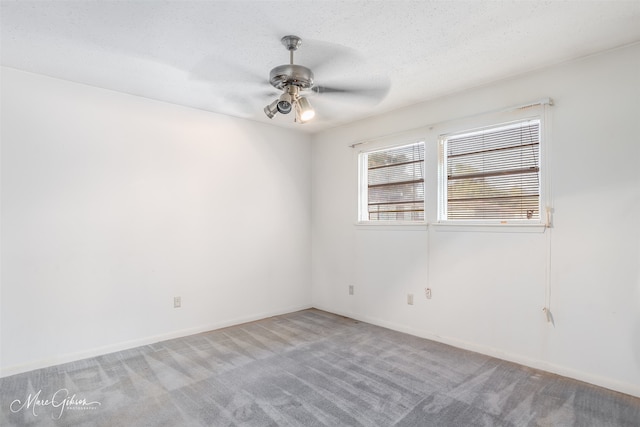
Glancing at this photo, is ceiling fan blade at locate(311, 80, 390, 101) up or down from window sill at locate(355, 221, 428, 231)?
up

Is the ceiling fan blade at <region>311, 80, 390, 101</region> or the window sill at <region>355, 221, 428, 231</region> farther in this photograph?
the window sill at <region>355, 221, 428, 231</region>

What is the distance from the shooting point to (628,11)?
2057 millimetres

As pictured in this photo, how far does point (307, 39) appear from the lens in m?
2.34

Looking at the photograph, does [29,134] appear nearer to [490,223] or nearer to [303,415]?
[303,415]

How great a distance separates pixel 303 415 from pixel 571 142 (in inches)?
113

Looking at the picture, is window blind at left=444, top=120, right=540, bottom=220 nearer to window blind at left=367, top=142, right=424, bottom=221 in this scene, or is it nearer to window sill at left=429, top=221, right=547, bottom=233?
window sill at left=429, top=221, right=547, bottom=233

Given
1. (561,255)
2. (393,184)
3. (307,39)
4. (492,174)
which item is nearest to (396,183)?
(393,184)

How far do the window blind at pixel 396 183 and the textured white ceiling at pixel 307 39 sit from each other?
0.84m

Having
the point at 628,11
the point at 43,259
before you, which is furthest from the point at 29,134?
the point at 628,11

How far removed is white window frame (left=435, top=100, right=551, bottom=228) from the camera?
111 inches

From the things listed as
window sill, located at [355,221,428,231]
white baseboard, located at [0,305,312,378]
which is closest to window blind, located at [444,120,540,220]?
window sill, located at [355,221,428,231]

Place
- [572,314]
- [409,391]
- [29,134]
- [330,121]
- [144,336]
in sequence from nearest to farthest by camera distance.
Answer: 1. [409,391]
2. [572,314]
3. [29,134]
4. [144,336]
5. [330,121]

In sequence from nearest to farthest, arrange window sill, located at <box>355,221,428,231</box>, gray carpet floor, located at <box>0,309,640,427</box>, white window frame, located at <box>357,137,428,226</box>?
gray carpet floor, located at <box>0,309,640,427</box>
window sill, located at <box>355,221,428,231</box>
white window frame, located at <box>357,137,428,226</box>

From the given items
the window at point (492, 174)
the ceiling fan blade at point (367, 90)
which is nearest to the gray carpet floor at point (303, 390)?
the window at point (492, 174)
